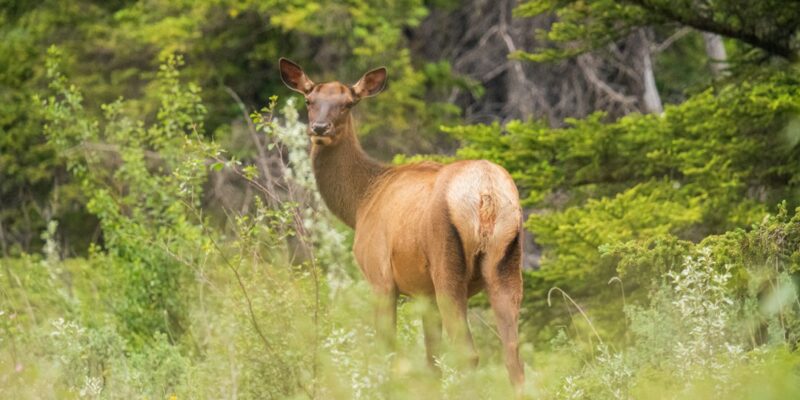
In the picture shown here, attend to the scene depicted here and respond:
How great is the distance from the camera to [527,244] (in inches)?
702

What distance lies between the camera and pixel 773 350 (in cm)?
655

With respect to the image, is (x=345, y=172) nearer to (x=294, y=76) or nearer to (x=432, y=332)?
(x=294, y=76)

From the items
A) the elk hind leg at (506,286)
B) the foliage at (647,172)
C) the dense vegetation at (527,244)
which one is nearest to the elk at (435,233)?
the elk hind leg at (506,286)

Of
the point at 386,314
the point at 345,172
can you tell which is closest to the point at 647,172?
the point at 345,172

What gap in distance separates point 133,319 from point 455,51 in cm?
1125

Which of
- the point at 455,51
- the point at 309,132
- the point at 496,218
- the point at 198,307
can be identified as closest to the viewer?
the point at 496,218

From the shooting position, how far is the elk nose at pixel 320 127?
9.18 m

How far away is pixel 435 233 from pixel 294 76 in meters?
2.70

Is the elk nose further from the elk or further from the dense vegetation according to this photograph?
the dense vegetation

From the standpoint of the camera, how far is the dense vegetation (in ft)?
23.6

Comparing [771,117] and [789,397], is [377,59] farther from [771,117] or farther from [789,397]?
[789,397]

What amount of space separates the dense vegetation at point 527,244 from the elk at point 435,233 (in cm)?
22

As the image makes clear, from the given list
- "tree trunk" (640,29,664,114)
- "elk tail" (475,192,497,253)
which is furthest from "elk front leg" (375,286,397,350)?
"tree trunk" (640,29,664,114)

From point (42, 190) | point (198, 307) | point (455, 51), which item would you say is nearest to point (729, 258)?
point (198, 307)
